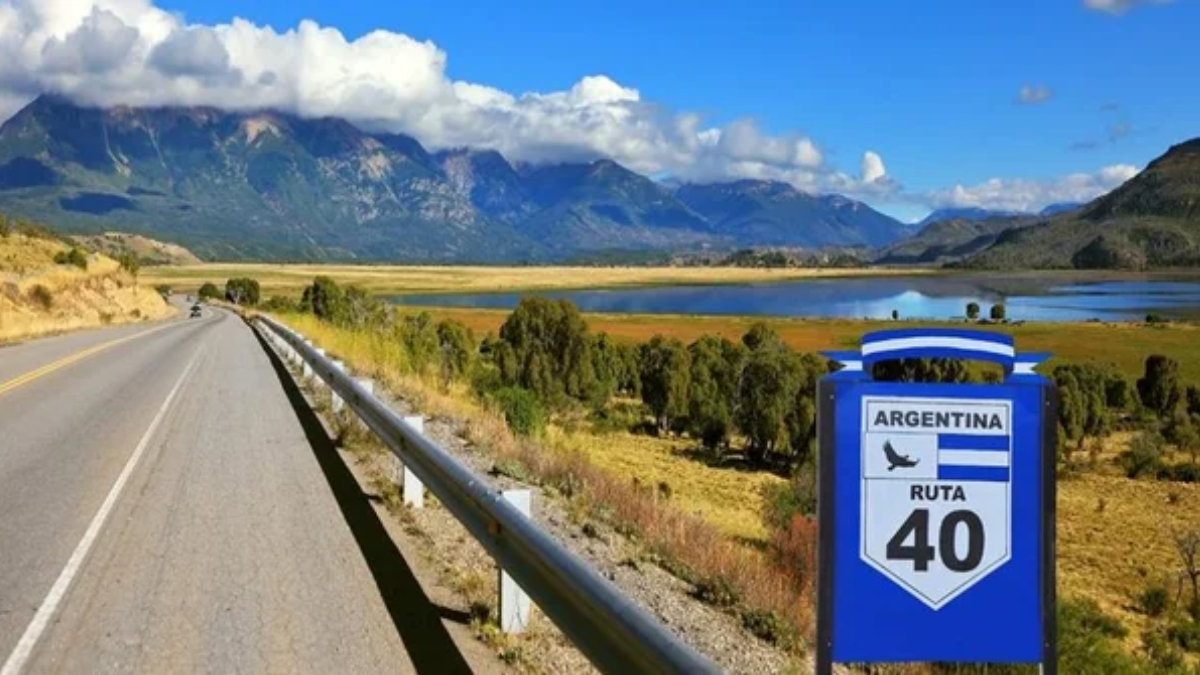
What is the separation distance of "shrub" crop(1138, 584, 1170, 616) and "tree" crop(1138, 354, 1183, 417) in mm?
53683

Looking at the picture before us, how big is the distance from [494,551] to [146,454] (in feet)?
23.5

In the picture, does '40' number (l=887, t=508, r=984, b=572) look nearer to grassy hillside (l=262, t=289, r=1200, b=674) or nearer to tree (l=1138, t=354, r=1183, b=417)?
grassy hillside (l=262, t=289, r=1200, b=674)

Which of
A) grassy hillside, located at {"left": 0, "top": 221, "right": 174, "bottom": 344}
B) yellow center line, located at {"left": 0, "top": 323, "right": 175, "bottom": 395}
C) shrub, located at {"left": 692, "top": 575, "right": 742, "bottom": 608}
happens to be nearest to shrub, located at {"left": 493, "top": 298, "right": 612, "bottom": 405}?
grassy hillside, located at {"left": 0, "top": 221, "right": 174, "bottom": 344}

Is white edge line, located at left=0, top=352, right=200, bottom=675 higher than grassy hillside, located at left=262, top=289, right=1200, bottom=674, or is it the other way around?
white edge line, located at left=0, top=352, right=200, bottom=675

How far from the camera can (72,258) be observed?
6344cm

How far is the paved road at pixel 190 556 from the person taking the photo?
17.1 ft

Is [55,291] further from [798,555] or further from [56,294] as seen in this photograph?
[798,555]

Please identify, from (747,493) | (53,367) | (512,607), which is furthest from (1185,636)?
(53,367)

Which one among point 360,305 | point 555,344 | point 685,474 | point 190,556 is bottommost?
point 685,474

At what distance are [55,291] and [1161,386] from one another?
7452 centimetres

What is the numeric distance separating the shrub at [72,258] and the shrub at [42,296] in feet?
31.9

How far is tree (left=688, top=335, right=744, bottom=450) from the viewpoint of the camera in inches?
2457

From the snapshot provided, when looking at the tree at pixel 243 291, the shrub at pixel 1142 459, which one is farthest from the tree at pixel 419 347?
the tree at pixel 243 291

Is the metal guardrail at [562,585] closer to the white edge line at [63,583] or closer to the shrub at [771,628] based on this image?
the shrub at [771,628]
